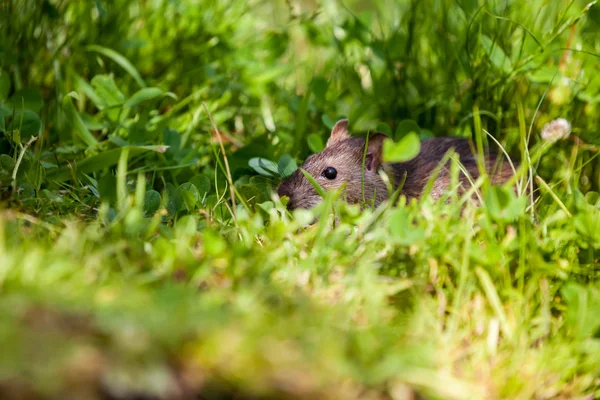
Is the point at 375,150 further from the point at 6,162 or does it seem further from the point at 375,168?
the point at 6,162

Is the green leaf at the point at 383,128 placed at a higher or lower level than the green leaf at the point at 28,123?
lower

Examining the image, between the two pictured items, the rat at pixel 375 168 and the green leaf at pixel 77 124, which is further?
the rat at pixel 375 168

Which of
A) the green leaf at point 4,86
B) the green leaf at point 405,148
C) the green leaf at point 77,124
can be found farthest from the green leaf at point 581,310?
the green leaf at point 4,86

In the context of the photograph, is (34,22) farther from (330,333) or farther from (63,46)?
(330,333)

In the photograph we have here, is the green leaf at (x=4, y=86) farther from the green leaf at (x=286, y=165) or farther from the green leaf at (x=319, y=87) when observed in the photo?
the green leaf at (x=319, y=87)

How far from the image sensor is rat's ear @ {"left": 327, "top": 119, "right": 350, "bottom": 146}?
152 inches

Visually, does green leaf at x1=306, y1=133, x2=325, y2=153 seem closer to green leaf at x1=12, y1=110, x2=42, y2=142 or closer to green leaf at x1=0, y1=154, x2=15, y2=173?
green leaf at x1=12, y1=110, x2=42, y2=142

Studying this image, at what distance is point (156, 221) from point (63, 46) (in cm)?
201

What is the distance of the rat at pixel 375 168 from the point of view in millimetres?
3734

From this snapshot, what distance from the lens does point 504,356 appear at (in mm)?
2205

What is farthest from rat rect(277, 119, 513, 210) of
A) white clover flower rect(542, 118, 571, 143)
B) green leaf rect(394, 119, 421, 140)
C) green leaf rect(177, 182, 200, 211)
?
green leaf rect(177, 182, 200, 211)

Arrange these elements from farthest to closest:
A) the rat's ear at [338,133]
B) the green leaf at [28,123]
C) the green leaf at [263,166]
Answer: the rat's ear at [338,133]
the green leaf at [263,166]
the green leaf at [28,123]

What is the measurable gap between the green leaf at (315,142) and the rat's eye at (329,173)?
226 millimetres

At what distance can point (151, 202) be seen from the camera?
2.96 meters
